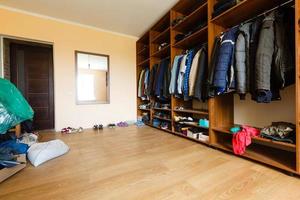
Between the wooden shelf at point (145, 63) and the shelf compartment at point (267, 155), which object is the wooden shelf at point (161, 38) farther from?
the shelf compartment at point (267, 155)

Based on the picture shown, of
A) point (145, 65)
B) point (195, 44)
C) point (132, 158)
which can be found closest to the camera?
→ point (132, 158)

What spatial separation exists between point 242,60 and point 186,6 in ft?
5.01

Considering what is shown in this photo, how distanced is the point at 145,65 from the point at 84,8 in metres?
1.74

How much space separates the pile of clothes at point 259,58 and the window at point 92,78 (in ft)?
8.34

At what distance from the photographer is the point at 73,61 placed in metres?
3.13

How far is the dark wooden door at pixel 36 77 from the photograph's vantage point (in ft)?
10.5

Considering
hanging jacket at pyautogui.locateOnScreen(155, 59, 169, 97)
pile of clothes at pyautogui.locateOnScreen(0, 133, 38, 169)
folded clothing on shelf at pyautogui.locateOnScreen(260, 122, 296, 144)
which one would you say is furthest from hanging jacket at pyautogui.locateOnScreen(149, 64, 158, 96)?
pile of clothes at pyautogui.locateOnScreen(0, 133, 38, 169)

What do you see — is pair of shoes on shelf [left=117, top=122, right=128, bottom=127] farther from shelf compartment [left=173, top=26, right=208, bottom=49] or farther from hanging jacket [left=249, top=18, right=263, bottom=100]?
hanging jacket [left=249, top=18, right=263, bottom=100]

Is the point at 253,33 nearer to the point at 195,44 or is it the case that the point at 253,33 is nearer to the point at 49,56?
the point at 195,44

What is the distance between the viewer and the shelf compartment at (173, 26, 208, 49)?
2.10 metres

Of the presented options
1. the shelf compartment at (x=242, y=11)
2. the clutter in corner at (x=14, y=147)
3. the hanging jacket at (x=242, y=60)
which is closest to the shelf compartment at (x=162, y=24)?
the shelf compartment at (x=242, y=11)

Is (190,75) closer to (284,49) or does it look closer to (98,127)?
(284,49)

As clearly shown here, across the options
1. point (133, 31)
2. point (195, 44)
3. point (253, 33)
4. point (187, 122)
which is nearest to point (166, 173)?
point (187, 122)

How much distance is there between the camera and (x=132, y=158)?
1.63 m
